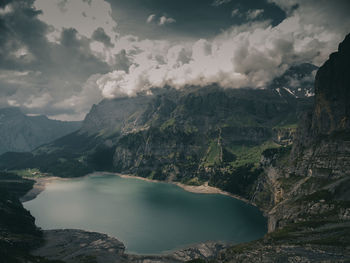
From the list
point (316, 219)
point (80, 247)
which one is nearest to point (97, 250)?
point (80, 247)

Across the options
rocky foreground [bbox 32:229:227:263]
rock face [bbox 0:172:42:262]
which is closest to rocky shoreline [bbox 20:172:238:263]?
rocky foreground [bbox 32:229:227:263]

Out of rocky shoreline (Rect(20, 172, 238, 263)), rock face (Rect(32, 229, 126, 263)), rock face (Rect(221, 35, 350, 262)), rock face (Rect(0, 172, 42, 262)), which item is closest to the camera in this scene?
rock face (Rect(221, 35, 350, 262))

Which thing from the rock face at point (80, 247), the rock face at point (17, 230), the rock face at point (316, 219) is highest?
the rock face at point (316, 219)

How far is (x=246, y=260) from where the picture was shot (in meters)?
98.7

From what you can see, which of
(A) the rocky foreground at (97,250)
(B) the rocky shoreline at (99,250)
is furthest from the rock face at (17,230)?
(A) the rocky foreground at (97,250)

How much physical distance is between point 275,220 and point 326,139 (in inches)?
3319

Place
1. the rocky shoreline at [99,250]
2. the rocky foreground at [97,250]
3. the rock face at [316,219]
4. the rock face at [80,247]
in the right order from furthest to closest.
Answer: the rocky shoreline at [99,250] → the rocky foreground at [97,250] → the rock face at [80,247] → the rock face at [316,219]

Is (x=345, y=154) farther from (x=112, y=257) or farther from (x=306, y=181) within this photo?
(x=112, y=257)

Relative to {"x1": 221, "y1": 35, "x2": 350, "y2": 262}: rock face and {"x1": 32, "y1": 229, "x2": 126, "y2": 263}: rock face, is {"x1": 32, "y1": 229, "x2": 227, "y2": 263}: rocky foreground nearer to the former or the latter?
{"x1": 32, "y1": 229, "x2": 126, "y2": 263}: rock face

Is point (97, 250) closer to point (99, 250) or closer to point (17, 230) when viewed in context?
point (99, 250)

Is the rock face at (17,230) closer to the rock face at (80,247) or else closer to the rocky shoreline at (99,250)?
the rocky shoreline at (99,250)

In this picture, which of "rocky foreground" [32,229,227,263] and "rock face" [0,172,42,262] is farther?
"rock face" [0,172,42,262]

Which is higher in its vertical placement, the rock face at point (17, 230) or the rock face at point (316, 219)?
the rock face at point (316, 219)

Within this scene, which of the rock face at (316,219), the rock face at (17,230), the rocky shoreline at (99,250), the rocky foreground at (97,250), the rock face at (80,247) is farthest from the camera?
the rock face at (17,230)
